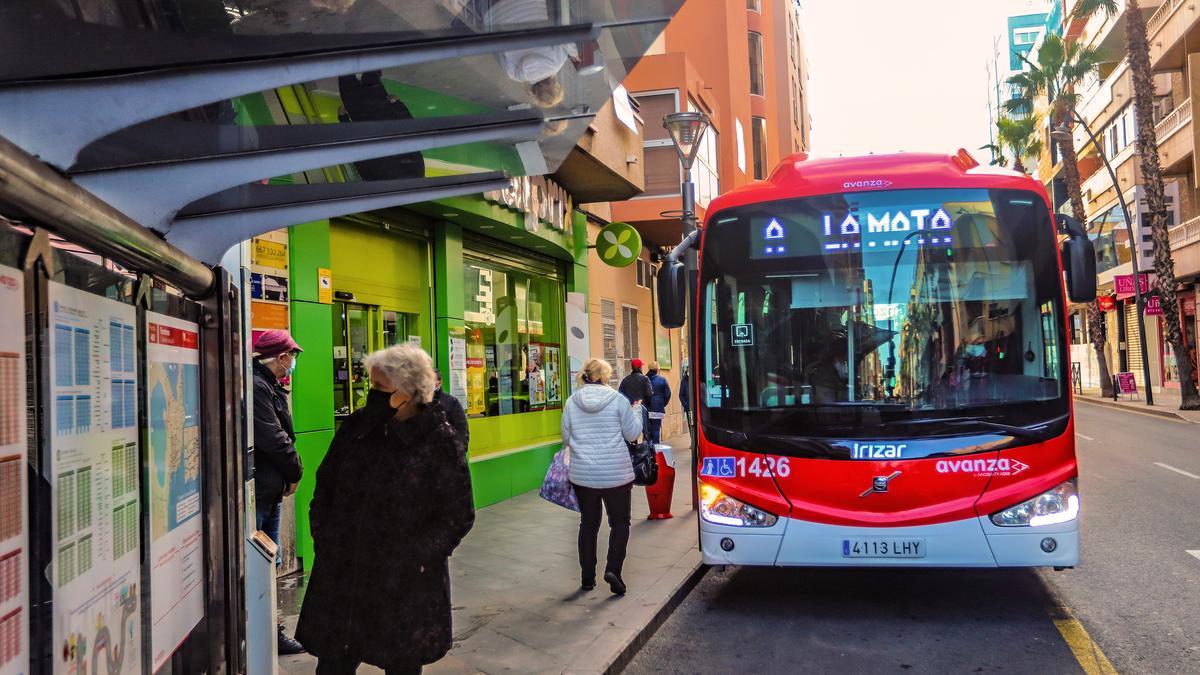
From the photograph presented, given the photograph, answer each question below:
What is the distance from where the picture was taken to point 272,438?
18.7 ft

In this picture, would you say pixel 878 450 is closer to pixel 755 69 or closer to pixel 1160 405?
pixel 1160 405

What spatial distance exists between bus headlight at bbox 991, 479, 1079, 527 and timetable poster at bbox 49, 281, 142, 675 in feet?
17.0

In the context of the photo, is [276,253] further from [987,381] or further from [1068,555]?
[1068,555]

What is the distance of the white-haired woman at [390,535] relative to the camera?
4172 millimetres

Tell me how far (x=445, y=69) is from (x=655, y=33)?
72cm

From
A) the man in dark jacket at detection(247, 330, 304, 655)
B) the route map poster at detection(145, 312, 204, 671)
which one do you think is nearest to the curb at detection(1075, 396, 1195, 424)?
the man in dark jacket at detection(247, 330, 304, 655)

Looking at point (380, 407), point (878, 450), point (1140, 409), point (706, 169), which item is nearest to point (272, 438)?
point (380, 407)

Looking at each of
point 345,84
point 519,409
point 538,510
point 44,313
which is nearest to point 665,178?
point 519,409

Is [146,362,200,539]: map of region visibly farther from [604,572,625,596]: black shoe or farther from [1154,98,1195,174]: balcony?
[1154,98,1195,174]: balcony

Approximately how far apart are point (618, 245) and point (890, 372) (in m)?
9.18

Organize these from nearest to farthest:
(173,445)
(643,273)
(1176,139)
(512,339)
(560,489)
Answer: (173,445) → (560,489) → (512,339) → (643,273) → (1176,139)

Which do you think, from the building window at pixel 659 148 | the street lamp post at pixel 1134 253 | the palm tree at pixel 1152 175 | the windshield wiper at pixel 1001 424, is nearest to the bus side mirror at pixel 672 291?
the windshield wiper at pixel 1001 424

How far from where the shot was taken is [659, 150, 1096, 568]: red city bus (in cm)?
627

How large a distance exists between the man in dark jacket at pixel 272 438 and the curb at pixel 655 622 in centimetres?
183
